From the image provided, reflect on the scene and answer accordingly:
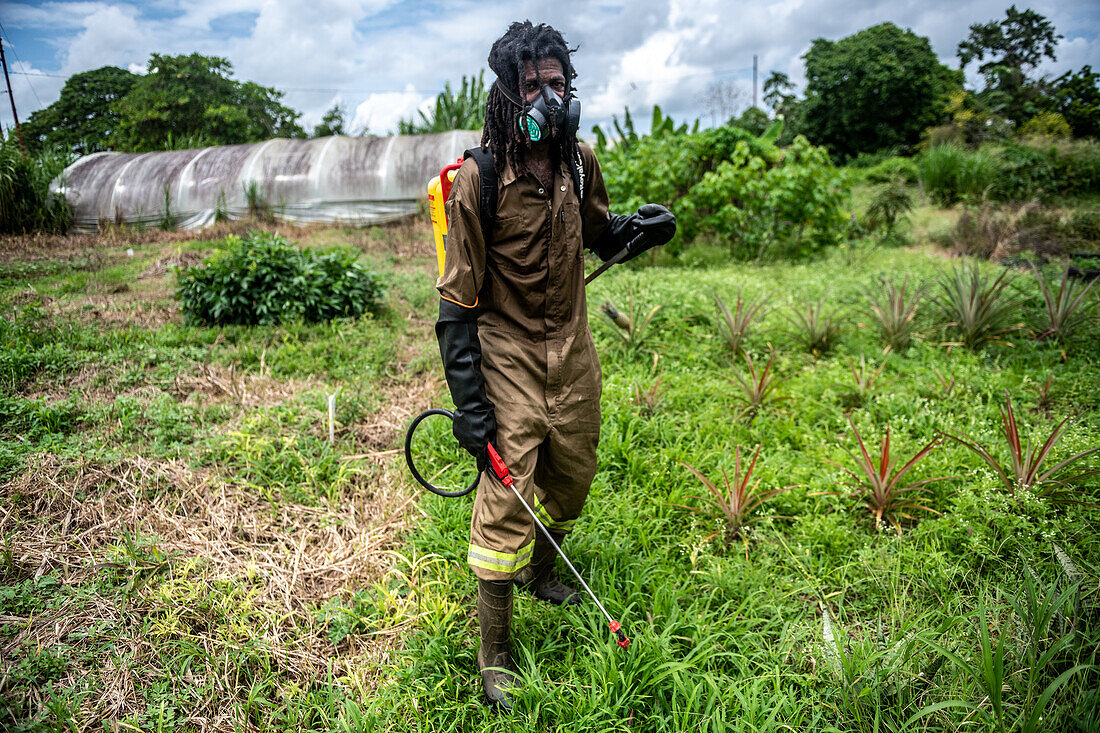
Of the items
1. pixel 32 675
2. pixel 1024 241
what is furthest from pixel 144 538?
pixel 1024 241

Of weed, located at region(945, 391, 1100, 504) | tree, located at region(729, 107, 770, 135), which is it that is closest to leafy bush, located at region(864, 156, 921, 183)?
tree, located at region(729, 107, 770, 135)

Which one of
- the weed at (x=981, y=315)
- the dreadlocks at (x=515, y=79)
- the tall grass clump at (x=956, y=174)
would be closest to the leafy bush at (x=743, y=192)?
the weed at (x=981, y=315)

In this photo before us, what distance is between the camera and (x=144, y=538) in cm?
262

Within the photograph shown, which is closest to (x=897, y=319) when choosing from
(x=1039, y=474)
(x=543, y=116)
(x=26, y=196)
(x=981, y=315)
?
(x=981, y=315)

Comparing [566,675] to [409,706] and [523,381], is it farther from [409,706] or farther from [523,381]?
[523,381]

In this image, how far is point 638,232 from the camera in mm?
2285

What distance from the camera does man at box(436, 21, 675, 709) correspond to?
192 centimetres

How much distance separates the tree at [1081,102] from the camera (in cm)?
1165

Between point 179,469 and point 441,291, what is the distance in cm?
216

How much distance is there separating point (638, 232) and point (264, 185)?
40.2 feet

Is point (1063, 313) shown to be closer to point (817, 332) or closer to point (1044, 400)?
point (1044, 400)

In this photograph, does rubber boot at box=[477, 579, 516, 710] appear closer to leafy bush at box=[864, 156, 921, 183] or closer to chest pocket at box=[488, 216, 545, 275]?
chest pocket at box=[488, 216, 545, 275]

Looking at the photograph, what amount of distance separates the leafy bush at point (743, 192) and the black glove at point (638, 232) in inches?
197

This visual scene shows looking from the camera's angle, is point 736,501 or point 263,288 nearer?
point 736,501
